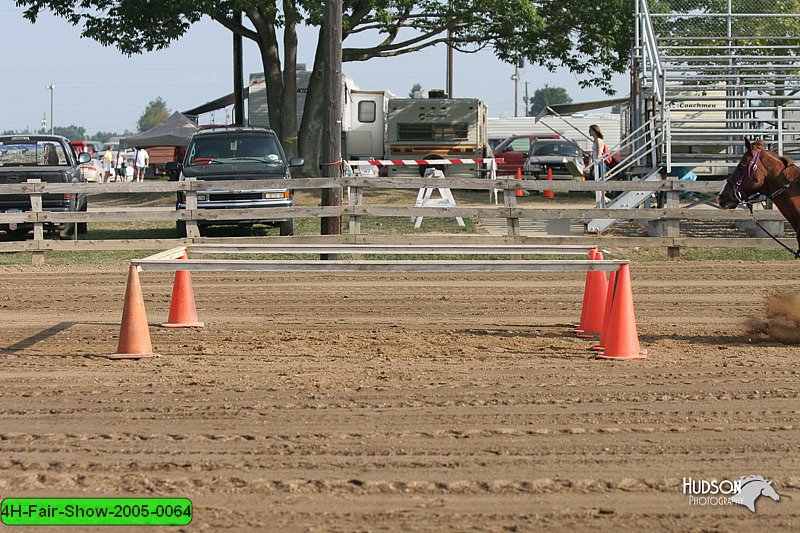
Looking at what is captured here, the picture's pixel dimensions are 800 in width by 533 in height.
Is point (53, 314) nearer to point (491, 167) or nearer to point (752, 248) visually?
point (752, 248)

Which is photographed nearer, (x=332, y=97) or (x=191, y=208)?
(x=191, y=208)

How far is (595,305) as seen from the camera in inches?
392

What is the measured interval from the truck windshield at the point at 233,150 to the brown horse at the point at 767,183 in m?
11.6

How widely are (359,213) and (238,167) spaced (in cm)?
330

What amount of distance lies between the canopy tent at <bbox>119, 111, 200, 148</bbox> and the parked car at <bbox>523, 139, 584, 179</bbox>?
20.1 meters

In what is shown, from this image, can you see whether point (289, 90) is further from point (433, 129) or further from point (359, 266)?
point (359, 266)

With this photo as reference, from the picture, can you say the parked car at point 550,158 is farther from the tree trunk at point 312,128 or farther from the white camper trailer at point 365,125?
the tree trunk at point 312,128

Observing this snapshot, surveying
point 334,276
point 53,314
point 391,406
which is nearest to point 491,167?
point 334,276

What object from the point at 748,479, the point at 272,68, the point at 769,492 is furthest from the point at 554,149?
the point at 769,492

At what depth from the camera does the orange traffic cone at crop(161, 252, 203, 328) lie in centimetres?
1040

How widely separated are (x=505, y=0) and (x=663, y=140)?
923 centimetres

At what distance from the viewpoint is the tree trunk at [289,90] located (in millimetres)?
29719

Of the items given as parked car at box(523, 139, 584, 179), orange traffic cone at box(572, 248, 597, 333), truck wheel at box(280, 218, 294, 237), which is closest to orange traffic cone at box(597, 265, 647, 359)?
orange traffic cone at box(572, 248, 597, 333)

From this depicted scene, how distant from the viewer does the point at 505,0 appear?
2814 cm
